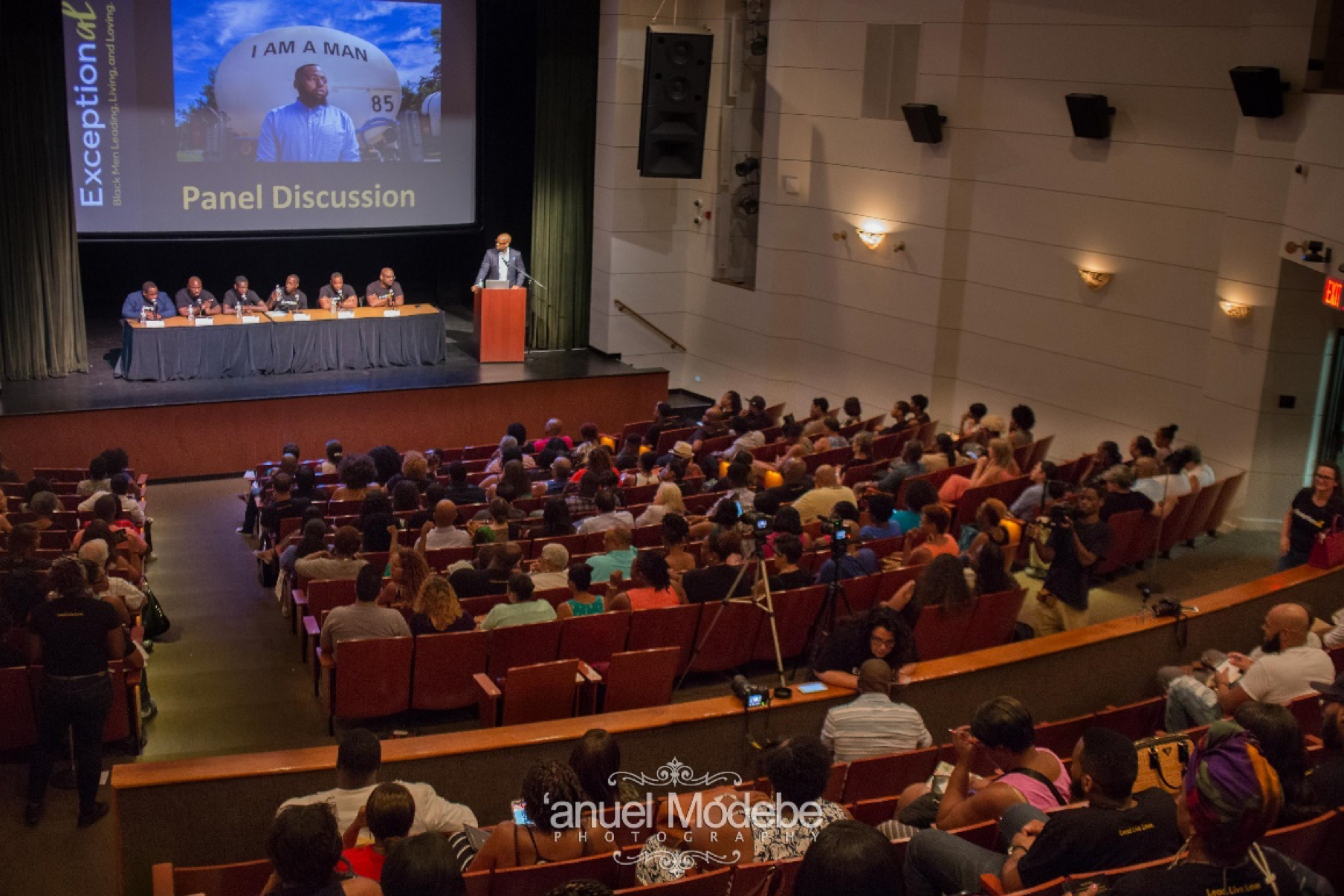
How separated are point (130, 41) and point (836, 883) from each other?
11.8 metres

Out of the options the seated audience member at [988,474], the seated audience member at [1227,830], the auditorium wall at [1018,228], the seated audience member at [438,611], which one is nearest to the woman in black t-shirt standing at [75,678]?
the seated audience member at [438,611]

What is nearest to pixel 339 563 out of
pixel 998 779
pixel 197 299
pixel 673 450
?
pixel 673 450

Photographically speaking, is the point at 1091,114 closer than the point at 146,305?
Yes

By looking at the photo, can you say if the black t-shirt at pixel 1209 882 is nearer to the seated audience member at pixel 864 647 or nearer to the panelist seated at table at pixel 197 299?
the seated audience member at pixel 864 647

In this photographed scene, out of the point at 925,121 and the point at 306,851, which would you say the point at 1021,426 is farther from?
the point at 306,851

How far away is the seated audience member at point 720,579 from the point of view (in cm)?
621

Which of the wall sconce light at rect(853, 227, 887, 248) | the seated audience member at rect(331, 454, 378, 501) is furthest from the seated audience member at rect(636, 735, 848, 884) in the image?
the wall sconce light at rect(853, 227, 887, 248)

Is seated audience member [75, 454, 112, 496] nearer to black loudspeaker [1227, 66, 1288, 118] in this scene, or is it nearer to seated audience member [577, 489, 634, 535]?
seated audience member [577, 489, 634, 535]

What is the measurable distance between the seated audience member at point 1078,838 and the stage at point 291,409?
925 centimetres

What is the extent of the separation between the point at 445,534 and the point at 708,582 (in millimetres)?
1837

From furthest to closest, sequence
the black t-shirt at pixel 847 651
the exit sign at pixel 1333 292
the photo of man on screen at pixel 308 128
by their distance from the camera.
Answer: the photo of man on screen at pixel 308 128, the exit sign at pixel 1333 292, the black t-shirt at pixel 847 651

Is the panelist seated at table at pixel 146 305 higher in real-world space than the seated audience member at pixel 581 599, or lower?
higher

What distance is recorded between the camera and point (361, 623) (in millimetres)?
5746

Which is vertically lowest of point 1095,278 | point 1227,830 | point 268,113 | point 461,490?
point 461,490
